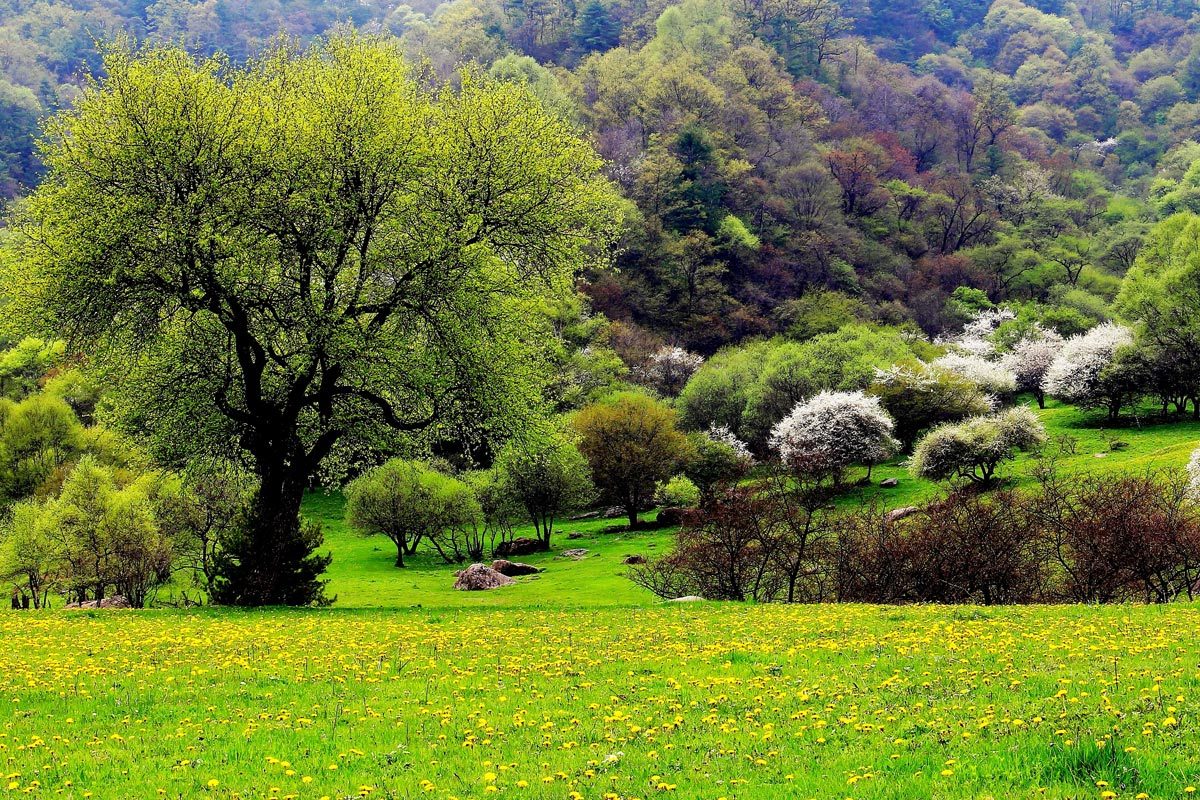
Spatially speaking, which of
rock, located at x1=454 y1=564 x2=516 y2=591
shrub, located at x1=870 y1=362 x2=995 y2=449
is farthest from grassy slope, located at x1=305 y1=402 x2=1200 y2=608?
shrub, located at x1=870 y1=362 x2=995 y2=449

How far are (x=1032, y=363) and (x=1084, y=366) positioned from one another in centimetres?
1629

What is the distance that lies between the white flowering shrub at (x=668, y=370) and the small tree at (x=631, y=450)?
29096 mm

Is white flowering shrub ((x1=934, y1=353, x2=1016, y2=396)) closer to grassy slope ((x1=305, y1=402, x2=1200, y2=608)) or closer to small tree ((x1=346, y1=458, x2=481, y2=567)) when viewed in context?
grassy slope ((x1=305, y1=402, x2=1200, y2=608))

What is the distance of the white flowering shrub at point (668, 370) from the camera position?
10475cm

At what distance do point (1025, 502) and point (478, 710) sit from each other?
96.2ft

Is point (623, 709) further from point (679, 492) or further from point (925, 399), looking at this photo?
point (925, 399)

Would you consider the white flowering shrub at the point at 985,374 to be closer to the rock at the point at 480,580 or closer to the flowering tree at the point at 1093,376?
the flowering tree at the point at 1093,376

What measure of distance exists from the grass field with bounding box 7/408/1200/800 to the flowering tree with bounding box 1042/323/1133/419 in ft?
174

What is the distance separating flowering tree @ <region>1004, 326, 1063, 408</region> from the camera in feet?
271

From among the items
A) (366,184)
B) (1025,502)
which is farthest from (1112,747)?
(1025,502)

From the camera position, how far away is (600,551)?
6166 cm

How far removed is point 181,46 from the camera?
27578mm

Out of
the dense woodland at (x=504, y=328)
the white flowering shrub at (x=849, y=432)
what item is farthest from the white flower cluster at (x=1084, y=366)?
the white flowering shrub at (x=849, y=432)

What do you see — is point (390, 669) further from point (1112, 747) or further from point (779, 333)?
point (779, 333)
